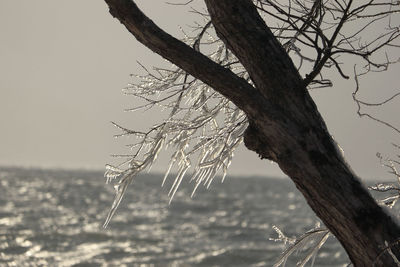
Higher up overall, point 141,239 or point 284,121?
point 284,121

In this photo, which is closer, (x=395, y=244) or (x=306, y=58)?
(x=395, y=244)

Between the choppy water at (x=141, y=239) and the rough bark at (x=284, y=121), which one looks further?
the choppy water at (x=141, y=239)

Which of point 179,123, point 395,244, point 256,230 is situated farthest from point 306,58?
point 256,230

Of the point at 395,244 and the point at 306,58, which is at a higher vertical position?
the point at 306,58

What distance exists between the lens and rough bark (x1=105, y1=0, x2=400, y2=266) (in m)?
3.12

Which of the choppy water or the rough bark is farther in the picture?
the choppy water

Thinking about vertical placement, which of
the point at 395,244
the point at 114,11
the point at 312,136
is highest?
the point at 114,11

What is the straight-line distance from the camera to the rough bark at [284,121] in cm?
312

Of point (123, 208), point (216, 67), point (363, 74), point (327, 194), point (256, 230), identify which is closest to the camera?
point (327, 194)

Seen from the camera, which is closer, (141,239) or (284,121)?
(284,121)

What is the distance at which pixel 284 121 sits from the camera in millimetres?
3213

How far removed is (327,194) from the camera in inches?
122

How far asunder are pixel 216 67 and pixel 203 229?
105 ft

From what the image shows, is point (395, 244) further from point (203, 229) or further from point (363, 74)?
point (203, 229)
